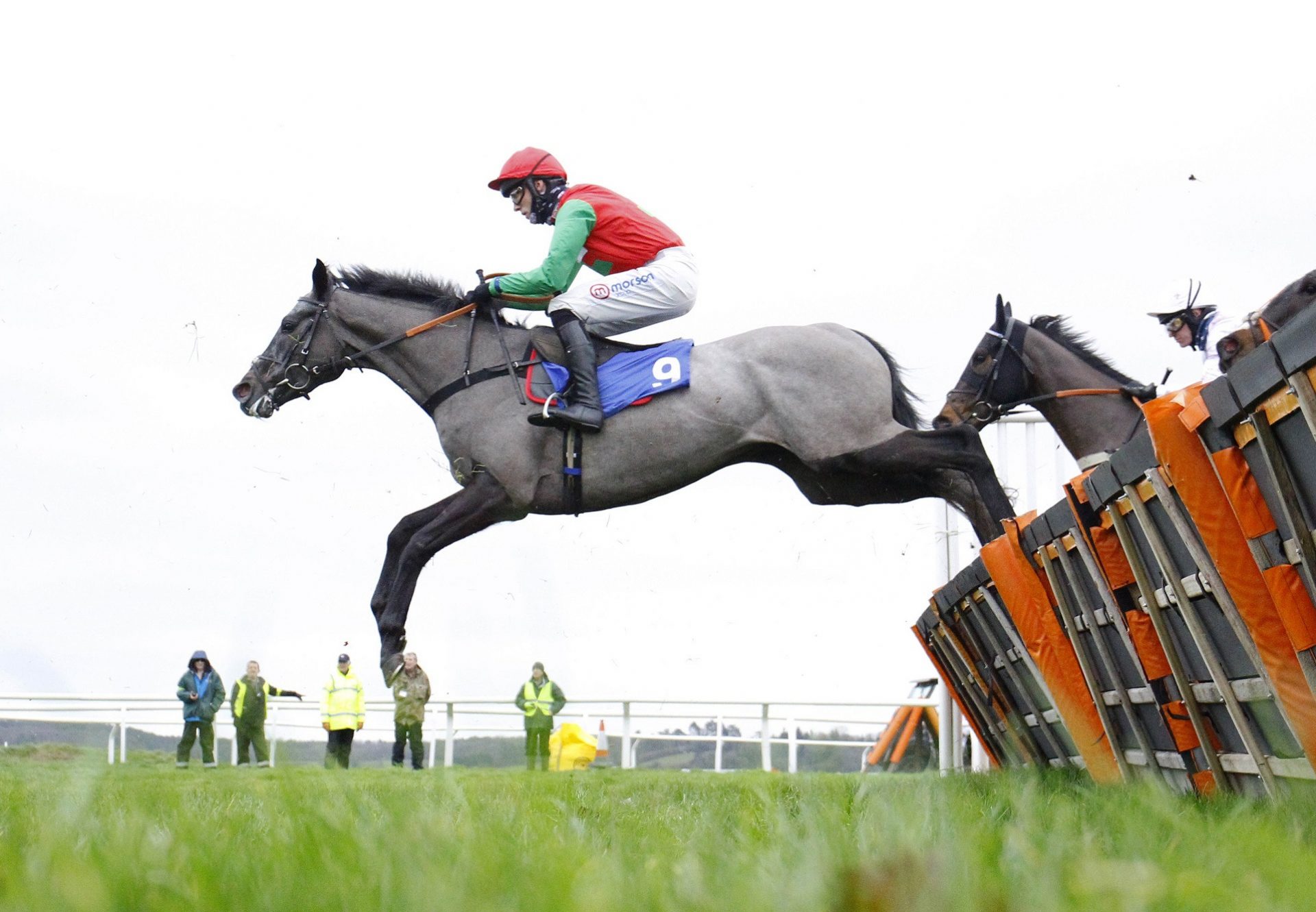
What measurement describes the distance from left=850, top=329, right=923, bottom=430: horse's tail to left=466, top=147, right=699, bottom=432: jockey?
1.07m

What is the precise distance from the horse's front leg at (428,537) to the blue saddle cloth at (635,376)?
644 millimetres

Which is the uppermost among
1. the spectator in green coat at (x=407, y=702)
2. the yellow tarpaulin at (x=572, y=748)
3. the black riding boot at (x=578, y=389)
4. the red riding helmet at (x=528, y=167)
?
the red riding helmet at (x=528, y=167)

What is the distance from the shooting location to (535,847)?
1752mm

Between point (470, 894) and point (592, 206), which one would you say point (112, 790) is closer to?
point (470, 894)

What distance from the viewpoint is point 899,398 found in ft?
23.8

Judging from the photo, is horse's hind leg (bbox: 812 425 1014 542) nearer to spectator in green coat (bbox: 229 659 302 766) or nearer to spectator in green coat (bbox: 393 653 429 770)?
spectator in green coat (bbox: 393 653 429 770)

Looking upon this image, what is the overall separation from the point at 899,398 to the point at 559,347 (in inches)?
71.2

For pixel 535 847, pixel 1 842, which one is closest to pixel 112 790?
pixel 1 842

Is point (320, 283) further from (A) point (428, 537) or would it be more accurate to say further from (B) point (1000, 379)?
(B) point (1000, 379)

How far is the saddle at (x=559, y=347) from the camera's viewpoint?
271 inches

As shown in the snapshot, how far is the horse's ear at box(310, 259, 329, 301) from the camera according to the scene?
7512mm

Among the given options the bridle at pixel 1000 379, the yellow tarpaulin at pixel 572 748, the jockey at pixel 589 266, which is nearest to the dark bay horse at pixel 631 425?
the jockey at pixel 589 266

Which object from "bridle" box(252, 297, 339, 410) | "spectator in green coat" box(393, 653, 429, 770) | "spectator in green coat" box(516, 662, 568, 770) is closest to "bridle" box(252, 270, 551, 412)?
"bridle" box(252, 297, 339, 410)

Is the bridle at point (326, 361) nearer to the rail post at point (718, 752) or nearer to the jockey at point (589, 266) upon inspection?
the jockey at point (589, 266)
